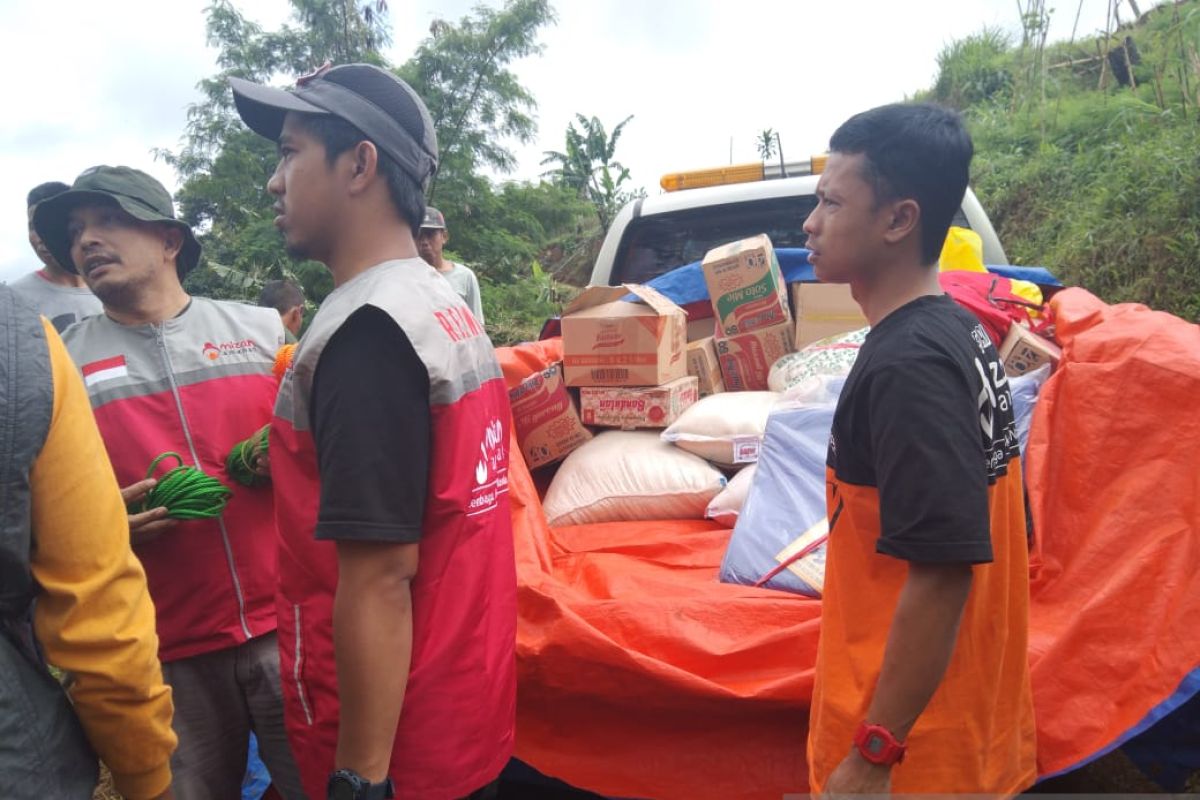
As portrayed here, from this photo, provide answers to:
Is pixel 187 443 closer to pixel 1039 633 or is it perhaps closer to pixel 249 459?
pixel 249 459

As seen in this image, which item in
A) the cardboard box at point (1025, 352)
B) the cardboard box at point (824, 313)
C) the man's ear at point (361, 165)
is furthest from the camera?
the cardboard box at point (824, 313)

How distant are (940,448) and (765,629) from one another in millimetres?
944

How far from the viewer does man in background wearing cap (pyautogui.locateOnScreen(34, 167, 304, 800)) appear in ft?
6.19

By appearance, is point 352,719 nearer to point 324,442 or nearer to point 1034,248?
point 324,442

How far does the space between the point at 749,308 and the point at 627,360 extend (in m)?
0.56

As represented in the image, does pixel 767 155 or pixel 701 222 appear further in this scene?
pixel 767 155

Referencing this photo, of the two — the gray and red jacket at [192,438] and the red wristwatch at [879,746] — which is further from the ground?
the gray and red jacket at [192,438]

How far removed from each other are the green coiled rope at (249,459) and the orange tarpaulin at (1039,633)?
696 mm

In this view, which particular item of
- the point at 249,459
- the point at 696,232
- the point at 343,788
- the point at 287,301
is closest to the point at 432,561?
the point at 343,788

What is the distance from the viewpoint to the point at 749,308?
315 centimetres

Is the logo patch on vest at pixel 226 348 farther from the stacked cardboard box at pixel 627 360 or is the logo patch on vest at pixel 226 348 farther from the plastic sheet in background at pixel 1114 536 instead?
the plastic sheet in background at pixel 1114 536

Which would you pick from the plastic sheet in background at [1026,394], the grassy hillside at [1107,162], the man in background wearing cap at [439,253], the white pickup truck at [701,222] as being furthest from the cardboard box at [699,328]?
the grassy hillside at [1107,162]

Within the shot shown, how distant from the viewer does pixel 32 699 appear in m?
1.12

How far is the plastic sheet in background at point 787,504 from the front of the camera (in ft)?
6.81
